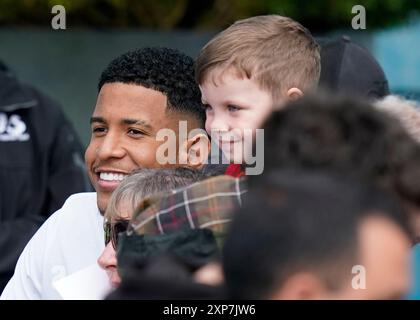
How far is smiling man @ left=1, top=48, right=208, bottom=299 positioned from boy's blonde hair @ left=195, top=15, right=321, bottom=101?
0.85 feet

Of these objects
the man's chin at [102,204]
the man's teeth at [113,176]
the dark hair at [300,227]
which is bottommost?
the dark hair at [300,227]

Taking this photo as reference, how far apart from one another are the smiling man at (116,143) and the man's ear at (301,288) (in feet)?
4.78

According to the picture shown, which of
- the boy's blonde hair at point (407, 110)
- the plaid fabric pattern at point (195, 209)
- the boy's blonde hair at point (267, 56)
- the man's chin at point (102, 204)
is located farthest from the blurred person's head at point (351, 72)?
the plaid fabric pattern at point (195, 209)

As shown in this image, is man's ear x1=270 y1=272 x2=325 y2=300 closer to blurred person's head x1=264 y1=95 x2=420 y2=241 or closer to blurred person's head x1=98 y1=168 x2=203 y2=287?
blurred person's head x1=264 y1=95 x2=420 y2=241

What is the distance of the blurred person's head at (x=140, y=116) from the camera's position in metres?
3.24

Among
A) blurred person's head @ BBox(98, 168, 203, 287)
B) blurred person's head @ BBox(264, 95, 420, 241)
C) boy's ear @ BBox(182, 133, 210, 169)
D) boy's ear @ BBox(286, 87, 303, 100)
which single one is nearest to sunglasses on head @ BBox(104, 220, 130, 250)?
blurred person's head @ BBox(98, 168, 203, 287)

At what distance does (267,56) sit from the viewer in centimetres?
303

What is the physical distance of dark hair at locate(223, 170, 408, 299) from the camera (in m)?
1.68

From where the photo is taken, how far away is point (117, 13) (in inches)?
345

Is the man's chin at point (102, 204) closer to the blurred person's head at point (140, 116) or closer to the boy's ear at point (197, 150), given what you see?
the blurred person's head at point (140, 116)

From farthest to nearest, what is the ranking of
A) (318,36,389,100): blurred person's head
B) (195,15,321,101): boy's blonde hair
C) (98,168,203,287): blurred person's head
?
1. (318,36,389,100): blurred person's head
2. (195,15,321,101): boy's blonde hair
3. (98,168,203,287): blurred person's head

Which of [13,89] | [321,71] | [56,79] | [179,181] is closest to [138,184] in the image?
[179,181]

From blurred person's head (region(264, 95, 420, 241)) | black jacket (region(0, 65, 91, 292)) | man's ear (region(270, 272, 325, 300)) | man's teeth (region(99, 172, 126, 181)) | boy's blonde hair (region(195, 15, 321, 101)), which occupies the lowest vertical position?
man's ear (region(270, 272, 325, 300))

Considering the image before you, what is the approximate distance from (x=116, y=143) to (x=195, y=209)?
98 cm
